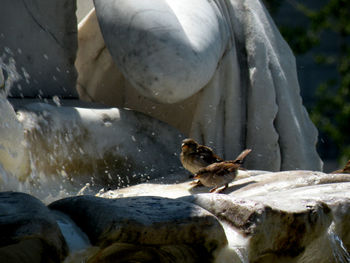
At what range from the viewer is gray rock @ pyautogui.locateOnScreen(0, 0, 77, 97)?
16.1 ft

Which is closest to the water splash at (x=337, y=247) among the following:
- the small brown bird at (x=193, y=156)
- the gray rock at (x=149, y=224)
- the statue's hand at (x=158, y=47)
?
the gray rock at (x=149, y=224)

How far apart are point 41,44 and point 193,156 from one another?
3.92 feet

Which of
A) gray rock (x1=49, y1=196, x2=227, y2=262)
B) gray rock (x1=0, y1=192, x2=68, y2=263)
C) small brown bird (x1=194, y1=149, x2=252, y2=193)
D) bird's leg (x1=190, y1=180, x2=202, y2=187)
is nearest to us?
gray rock (x1=0, y1=192, x2=68, y2=263)

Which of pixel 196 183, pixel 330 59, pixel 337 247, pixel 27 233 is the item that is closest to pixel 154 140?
pixel 196 183

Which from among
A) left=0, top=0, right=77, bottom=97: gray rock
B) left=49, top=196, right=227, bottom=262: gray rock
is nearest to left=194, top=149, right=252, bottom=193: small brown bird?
left=0, top=0, right=77, bottom=97: gray rock

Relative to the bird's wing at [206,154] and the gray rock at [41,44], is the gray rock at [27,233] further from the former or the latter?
the gray rock at [41,44]

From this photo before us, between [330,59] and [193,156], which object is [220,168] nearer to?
[193,156]

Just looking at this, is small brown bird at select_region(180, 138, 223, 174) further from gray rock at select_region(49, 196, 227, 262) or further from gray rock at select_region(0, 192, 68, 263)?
gray rock at select_region(0, 192, 68, 263)

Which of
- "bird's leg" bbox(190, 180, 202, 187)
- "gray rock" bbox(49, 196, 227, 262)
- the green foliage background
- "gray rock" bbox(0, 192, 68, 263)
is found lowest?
the green foliage background

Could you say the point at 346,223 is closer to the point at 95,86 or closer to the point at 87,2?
the point at 95,86

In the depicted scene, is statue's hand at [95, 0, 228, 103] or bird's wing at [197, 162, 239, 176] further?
statue's hand at [95, 0, 228, 103]

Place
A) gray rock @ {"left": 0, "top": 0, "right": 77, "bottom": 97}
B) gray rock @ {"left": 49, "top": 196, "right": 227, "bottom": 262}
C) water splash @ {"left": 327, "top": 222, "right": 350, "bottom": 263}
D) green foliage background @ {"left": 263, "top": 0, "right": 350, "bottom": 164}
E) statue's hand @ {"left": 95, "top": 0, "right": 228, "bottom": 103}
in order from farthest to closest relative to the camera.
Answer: green foliage background @ {"left": 263, "top": 0, "right": 350, "bottom": 164}
gray rock @ {"left": 0, "top": 0, "right": 77, "bottom": 97}
statue's hand @ {"left": 95, "top": 0, "right": 228, "bottom": 103}
water splash @ {"left": 327, "top": 222, "right": 350, "bottom": 263}
gray rock @ {"left": 49, "top": 196, "right": 227, "bottom": 262}

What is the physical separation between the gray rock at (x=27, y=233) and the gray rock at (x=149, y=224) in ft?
0.50

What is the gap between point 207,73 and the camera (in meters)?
4.86
